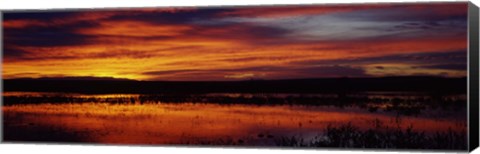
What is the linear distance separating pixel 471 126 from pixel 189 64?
2.85m

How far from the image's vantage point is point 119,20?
1370 cm

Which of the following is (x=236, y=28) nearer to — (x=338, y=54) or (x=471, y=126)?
(x=338, y=54)

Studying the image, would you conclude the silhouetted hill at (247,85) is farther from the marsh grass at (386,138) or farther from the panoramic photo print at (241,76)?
the marsh grass at (386,138)

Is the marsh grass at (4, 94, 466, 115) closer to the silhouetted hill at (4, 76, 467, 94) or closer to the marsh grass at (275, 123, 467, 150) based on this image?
the silhouetted hill at (4, 76, 467, 94)

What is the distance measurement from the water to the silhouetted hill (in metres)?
0.07

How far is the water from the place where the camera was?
13.0 metres

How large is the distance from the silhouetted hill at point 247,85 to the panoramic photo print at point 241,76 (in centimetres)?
1

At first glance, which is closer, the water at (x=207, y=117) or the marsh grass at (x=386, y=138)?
the marsh grass at (x=386, y=138)

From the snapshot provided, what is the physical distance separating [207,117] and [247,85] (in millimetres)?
534

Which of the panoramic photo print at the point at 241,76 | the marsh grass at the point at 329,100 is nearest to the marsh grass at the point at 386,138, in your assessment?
the panoramic photo print at the point at 241,76

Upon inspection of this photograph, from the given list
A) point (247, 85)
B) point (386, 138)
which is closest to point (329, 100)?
point (386, 138)

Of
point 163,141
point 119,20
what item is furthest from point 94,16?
point 163,141

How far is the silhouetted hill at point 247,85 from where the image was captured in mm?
12844

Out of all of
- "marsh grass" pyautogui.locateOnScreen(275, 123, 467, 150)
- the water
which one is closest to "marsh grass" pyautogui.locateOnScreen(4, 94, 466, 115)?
the water
